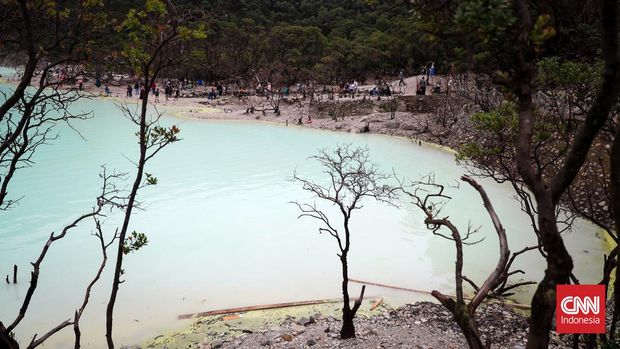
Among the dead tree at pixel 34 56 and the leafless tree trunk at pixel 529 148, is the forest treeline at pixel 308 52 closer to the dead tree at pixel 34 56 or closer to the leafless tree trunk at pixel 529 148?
the dead tree at pixel 34 56

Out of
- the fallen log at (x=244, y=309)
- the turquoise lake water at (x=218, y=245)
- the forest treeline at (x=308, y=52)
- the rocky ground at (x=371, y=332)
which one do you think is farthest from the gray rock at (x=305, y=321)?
the forest treeline at (x=308, y=52)

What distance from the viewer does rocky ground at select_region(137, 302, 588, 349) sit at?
7309mm

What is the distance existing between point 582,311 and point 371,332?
389cm

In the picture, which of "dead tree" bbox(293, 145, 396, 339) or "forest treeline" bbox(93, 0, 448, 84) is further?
"forest treeline" bbox(93, 0, 448, 84)

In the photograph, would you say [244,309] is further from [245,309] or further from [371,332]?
[371,332]

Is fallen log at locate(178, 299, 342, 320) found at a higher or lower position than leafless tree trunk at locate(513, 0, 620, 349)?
lower

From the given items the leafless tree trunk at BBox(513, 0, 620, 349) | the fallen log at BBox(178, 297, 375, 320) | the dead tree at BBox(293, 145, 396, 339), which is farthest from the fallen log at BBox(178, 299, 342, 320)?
the leafless tree trunk at BBox(513, 0, 620, 349)

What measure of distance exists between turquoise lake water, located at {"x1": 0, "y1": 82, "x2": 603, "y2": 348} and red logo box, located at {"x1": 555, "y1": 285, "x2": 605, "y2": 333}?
5.47 metres

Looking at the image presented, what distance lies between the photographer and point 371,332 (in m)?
7.82

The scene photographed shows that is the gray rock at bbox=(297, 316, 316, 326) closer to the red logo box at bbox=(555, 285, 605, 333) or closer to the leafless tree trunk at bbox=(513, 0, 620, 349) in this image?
the red logo box at bbox=(555, 285, 605, 333)

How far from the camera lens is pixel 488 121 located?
683cm

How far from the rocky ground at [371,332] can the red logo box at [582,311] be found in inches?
88.5

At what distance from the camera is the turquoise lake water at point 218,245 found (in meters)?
10.3

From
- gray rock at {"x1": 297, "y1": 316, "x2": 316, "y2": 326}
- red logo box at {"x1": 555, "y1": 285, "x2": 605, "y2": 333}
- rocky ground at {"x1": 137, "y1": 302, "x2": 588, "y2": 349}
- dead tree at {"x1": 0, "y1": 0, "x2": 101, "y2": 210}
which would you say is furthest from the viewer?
gray rock at {"x1": 297, "y1": 316, "x2": 316, "y2": 326}
